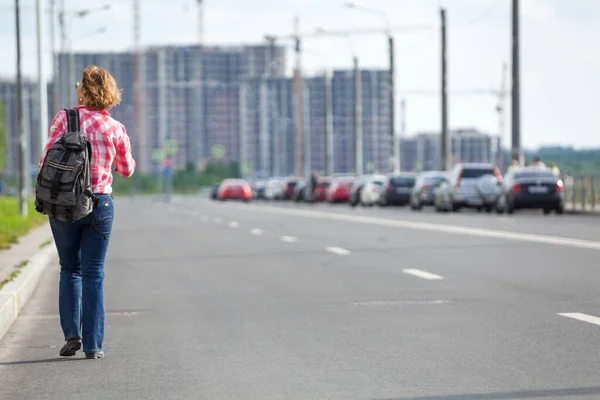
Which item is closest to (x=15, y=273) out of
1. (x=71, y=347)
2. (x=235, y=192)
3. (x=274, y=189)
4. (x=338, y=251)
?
(x=71, y=347)

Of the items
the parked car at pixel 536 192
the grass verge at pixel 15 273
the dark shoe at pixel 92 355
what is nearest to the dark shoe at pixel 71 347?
the dark shoe at pixel 92 355

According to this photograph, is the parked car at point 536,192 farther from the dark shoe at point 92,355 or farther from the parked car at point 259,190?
the parked car at point 259,190

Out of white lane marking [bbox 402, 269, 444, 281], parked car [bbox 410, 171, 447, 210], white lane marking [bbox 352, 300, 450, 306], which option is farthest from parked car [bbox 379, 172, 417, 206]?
white lane marking [bbox 352, 300, 450, 306]

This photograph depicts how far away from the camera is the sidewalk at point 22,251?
701 inches

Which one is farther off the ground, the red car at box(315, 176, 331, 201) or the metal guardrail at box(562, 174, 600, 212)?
the metal guardrail at box(562, 174, 600, 212)

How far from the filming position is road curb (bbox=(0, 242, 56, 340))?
472 inches

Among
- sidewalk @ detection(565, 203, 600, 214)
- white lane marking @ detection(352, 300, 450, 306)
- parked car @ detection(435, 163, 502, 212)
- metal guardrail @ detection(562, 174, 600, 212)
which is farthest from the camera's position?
parked car @ detection(435, 163, 502, 212)

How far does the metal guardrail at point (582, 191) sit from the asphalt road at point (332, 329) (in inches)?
974

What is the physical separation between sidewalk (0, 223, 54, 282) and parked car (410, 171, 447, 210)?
1022 inches

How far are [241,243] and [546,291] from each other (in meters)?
12.5

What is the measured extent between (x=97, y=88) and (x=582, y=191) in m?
39.2

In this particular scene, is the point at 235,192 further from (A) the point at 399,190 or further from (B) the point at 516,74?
(B) the point at 516,74

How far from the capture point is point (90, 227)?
981cm

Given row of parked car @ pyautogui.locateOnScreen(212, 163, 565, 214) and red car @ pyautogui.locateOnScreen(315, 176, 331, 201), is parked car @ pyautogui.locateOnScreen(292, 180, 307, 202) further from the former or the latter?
row of parked car @ pyautogui.locateOnScreen(212, 163, 565, 214)
